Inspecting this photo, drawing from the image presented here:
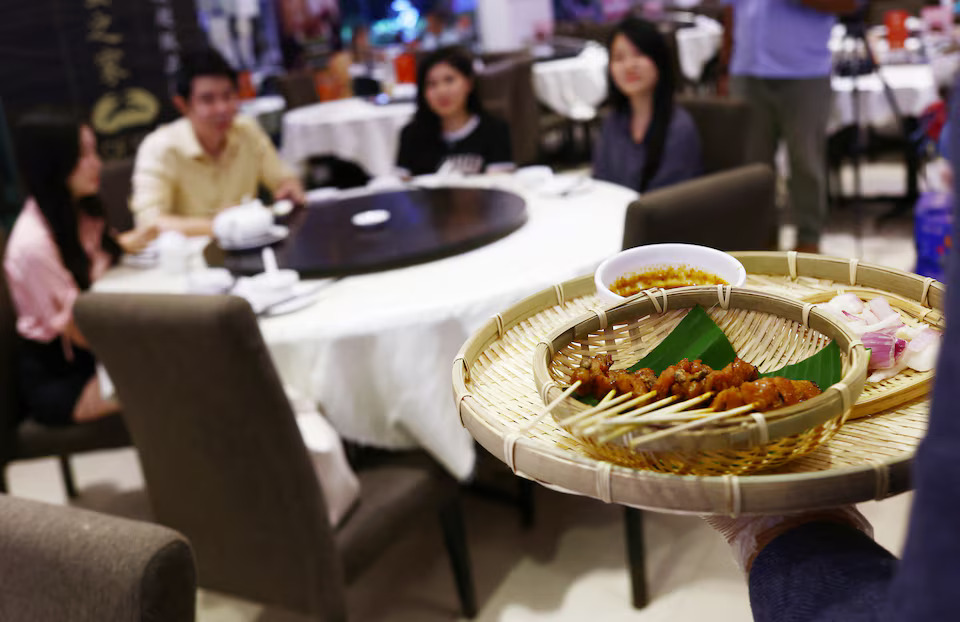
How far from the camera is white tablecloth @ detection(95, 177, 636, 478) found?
1.81m

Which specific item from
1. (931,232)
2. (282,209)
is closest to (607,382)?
(282,209)

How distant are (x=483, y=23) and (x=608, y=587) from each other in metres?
8.27

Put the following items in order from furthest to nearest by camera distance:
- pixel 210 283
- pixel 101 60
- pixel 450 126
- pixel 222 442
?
1. pixel 101 60
2. pixel 450 126
3. pixel 210 283
4. pixel 222 442

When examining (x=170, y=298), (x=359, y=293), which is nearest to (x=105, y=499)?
(x=359, y=293)

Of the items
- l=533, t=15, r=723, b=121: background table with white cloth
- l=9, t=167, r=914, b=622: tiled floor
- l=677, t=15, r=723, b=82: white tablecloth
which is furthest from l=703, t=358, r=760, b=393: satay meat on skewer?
l=677, t=15, r=723, b=82: white tablecloth

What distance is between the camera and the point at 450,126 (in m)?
3.47

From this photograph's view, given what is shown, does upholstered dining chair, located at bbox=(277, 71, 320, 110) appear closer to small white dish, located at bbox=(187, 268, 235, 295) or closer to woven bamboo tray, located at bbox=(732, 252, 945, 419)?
small white dish, located at bbox=(187, 268, 235, 295)

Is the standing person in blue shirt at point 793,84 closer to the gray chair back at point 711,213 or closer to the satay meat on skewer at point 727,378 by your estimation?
the gray chair back at point 711,213

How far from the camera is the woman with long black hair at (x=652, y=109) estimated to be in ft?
9.46

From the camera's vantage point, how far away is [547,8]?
1012cm

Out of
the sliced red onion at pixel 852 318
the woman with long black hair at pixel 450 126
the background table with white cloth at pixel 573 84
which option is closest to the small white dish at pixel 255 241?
the woman with long black hair at pixel 450 126

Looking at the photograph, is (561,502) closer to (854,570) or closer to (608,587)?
(608,587)

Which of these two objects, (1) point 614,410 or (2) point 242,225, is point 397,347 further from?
(1) point 614,410

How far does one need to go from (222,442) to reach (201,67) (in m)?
1.87
